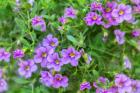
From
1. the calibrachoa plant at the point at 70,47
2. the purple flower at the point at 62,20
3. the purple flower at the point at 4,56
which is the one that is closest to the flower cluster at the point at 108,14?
the calibrachoa plant at the point at 70,47

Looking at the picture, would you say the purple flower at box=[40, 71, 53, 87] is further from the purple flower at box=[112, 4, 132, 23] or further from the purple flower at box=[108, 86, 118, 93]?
the purple flower at box=[112, 4, 132, 23]

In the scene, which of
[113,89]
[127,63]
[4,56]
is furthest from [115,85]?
[4,56]

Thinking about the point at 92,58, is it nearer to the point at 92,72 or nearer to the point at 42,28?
the point at 92,72

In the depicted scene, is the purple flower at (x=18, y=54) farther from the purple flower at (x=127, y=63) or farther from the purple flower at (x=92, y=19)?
the purple flower at (x=127, y=63)

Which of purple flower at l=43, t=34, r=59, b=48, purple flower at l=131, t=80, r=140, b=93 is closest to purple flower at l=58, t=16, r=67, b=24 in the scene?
purple flower at l=43, t=34, r=59, b=48

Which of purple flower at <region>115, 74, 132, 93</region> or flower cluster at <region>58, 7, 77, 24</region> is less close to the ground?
flower cluster at <region>58, 7, 77, 24</region>

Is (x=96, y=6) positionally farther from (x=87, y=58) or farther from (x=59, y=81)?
(x=59, y=81)

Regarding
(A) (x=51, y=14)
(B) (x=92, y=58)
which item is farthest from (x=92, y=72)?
(A) (x=51, y=14)
